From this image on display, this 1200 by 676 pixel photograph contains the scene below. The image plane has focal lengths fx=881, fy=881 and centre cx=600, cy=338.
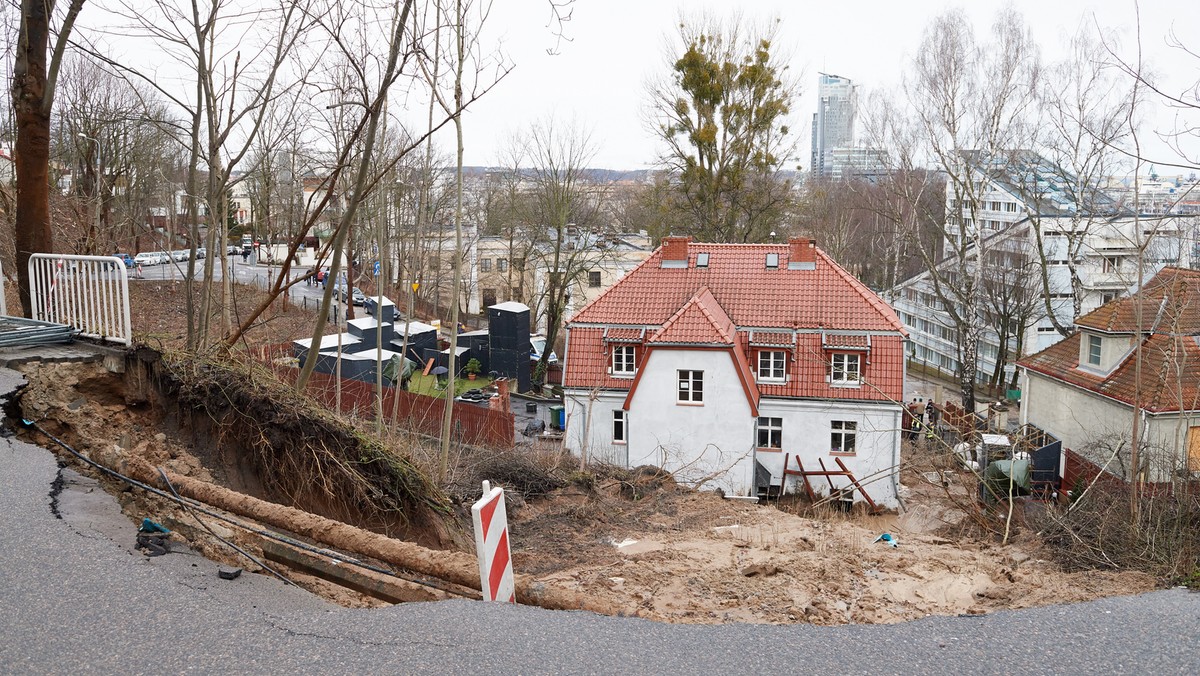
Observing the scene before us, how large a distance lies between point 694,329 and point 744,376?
165 centimetres

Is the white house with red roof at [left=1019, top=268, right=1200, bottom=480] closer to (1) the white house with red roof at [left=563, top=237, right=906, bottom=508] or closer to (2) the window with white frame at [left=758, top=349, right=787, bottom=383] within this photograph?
(1) the white house with red roof at [left=563, top=237, right=906, bottom=508]

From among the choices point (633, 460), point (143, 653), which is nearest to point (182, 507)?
point (143, 653)

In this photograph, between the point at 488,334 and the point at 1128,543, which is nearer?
the point at 1128,543

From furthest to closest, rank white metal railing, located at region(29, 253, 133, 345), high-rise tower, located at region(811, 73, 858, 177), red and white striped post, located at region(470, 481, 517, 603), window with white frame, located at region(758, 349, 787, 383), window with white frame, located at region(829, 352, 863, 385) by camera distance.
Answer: high-rise tower, located at region(811, 73, 858, 177) → window with white frame, located at region(758, 349, 787, 383) → window with white frame, located at region(829, 352, 863, 385) → white metal railing, located at region(29, 253, 133, 345) → red and white striped post, located at region(470, 481, 517, 603)

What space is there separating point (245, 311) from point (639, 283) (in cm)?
1782

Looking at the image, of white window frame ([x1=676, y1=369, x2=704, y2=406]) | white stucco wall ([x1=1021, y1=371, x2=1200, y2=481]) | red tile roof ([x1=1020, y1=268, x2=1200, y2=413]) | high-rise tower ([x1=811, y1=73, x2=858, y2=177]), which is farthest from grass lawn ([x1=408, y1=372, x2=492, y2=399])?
high-rise tower ([x1=811, y1=73, x2=858, y2=177])

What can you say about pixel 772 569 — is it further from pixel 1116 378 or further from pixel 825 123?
pixel 825 123

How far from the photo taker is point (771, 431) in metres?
22.7

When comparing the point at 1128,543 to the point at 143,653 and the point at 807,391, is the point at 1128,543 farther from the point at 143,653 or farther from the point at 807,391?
the point at 807,391

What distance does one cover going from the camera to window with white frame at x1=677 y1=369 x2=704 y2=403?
21438mm

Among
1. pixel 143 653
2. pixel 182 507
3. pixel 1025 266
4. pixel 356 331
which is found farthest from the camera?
pixel 1025 266

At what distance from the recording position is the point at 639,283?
24406 millimetres

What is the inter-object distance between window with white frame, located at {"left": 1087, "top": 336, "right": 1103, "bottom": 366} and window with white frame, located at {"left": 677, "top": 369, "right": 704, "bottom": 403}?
10.8 metres

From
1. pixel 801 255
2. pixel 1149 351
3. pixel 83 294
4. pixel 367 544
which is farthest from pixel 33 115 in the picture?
pixel 1149 351
